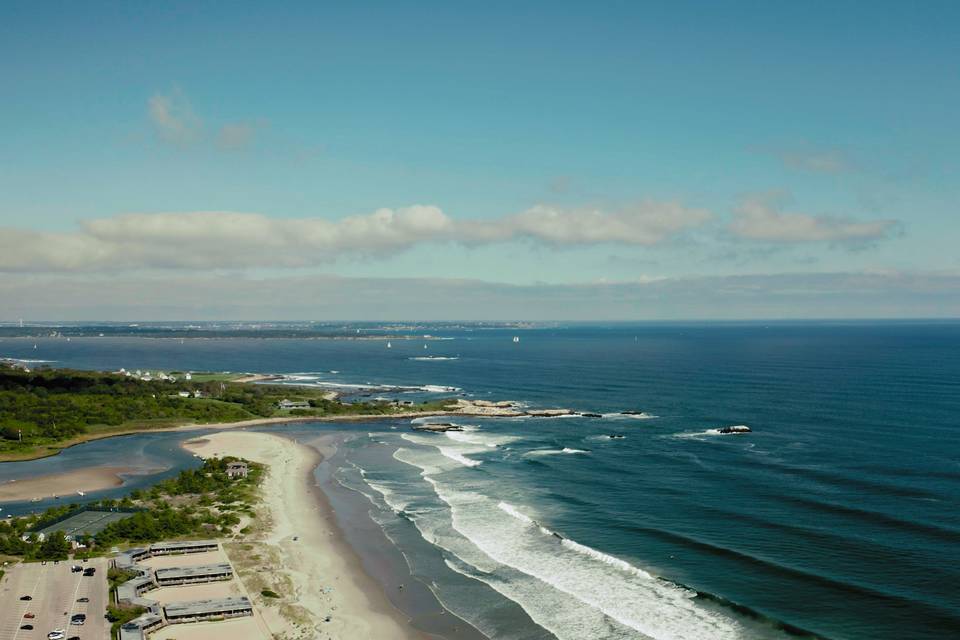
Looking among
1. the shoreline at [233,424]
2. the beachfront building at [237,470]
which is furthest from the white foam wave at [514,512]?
the shoreline at [233,424]

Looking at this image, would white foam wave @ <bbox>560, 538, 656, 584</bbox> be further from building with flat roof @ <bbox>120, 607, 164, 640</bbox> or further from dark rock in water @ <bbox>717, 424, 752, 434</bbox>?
dark rock in water @ <bbox>717, 424, 752, 434</bbox>

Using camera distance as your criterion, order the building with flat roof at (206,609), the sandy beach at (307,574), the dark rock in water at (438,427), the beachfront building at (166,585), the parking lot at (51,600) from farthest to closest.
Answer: the dark rock in water at (438,427) → the sandy beach at (307,574) → the building with flat roof at (206,609) → the beachfront building at (166,585) → the parking lot at (51,600)

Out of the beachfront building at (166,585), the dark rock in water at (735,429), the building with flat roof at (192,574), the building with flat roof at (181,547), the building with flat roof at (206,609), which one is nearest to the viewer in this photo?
the beachfront building at (166,585)

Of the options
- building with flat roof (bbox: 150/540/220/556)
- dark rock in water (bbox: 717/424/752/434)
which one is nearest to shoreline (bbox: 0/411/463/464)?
dark rock in water (bbox: 717/424/752/434)

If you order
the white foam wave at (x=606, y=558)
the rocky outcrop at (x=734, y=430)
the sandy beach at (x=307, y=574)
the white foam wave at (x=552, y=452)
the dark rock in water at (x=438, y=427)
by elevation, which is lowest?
the sandy beach at (x=307, y=574)

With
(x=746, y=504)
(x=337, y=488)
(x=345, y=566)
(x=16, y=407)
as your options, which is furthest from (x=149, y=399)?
(x=746, y=504)

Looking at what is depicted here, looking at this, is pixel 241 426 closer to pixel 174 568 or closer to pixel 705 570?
pixel 174 568

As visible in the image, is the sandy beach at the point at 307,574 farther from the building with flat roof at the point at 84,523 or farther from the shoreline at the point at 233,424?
the shoreline at the point at 233,424
